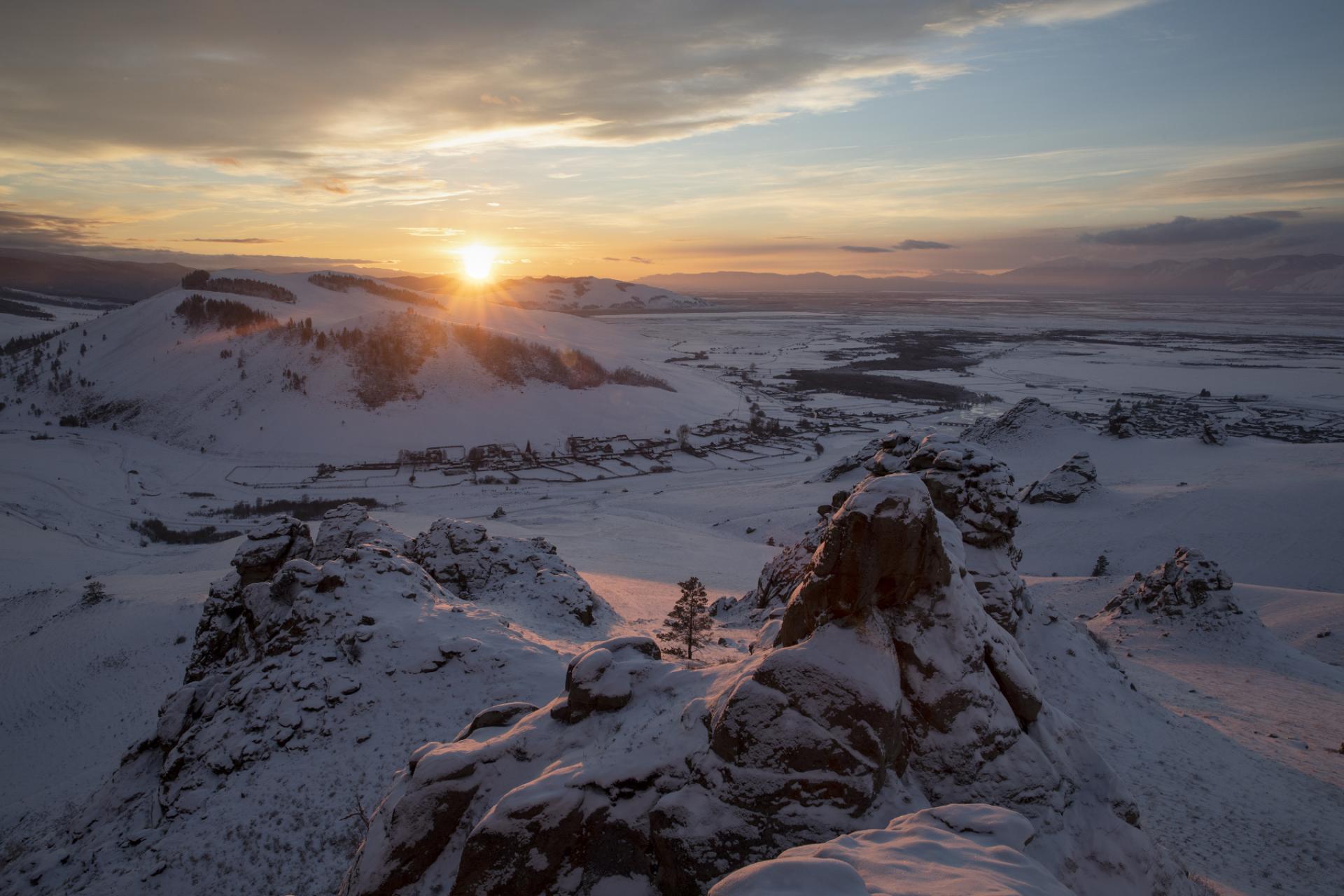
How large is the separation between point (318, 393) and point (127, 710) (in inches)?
3001

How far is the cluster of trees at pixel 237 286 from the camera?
433ft

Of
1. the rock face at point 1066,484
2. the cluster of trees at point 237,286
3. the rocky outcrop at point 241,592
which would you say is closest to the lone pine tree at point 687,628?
the rocky outcrop at point 241,592

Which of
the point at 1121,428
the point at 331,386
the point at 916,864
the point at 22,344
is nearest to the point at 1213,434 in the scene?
the point at 1121,428

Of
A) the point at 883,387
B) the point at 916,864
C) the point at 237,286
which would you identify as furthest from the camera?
the point at 237,286

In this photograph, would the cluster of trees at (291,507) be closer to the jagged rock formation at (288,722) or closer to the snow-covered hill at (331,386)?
the snow-covered hill at (331,386)

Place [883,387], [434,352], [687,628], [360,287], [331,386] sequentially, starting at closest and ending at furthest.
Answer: [687,628]
[331,386]
[434,352]
[883,387]
[360,287]

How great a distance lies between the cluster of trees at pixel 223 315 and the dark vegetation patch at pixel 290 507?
6181 cm

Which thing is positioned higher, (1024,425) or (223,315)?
(223,315)

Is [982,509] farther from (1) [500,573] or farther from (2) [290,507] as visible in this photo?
(2) [290,507]

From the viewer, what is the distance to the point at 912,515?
11445mm

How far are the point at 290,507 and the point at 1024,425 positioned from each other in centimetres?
7269

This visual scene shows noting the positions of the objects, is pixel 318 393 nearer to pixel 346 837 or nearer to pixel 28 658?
pixel 28 658

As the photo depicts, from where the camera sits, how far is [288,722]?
1738cm

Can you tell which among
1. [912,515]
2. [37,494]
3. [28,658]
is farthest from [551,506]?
[912,515]
